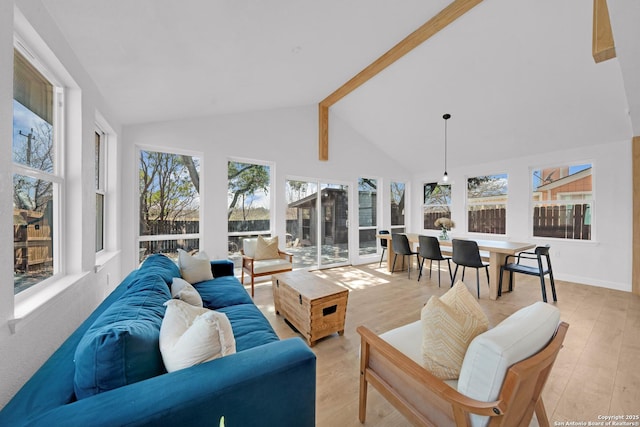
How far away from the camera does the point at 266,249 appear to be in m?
3.96

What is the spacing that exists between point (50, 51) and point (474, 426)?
9.23 ft

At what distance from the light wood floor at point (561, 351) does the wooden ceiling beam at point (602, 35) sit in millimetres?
2475

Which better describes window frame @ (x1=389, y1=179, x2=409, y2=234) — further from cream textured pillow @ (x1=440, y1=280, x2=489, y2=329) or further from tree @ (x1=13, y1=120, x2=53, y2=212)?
tree @ (x1=13, y1=120, x2=53, y2=212)

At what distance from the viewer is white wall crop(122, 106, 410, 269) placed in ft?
11.1

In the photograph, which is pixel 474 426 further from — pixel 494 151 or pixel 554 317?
pixel 494 151

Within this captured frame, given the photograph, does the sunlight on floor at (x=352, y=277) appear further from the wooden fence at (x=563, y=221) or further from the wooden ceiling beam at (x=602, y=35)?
the wooden ceiling beam at (x=602, y=35)

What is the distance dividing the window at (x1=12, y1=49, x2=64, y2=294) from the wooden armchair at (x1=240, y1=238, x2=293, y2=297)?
2022 mm

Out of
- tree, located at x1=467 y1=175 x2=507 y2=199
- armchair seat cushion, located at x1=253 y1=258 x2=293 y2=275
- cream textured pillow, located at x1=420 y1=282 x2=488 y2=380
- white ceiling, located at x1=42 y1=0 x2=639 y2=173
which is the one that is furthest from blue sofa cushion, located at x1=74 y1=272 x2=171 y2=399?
tree, located at x1=467 y1=175 x2=507 y2=199

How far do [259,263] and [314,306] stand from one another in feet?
5.48

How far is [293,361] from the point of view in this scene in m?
1.06

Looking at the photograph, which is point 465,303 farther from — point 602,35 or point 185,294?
point 602,35

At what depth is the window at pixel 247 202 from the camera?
4223mm

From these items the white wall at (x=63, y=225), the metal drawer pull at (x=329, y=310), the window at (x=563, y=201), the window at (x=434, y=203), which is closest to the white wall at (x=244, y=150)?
the white wall at (x=63, y=225)

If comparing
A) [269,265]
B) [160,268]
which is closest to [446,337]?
[160,268]
